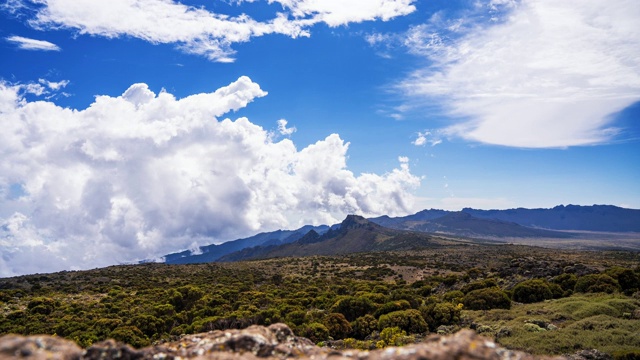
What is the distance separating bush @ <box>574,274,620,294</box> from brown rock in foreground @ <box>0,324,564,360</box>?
93.2 ft

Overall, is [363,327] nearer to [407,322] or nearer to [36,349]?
[407,322]

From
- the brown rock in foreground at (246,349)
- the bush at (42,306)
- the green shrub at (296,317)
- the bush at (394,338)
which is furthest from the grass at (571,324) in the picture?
the bush at (42,306)

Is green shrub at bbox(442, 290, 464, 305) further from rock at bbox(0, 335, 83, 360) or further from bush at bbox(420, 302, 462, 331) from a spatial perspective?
rock at bbox(0, 335, 83, 360)

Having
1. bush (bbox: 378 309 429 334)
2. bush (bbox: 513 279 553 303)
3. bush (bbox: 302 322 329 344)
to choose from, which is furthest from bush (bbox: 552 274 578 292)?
bush (bbox: 302 322 329 344)

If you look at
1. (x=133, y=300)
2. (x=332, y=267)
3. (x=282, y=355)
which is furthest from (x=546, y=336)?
(x=332, y=267)

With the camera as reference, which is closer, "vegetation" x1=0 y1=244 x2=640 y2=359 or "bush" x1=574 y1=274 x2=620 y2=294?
"vegetation" x1=0 y1=244 x2=640 y2=359

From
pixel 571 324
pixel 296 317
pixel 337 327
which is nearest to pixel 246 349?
pixel 337 327

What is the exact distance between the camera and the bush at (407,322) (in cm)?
2253

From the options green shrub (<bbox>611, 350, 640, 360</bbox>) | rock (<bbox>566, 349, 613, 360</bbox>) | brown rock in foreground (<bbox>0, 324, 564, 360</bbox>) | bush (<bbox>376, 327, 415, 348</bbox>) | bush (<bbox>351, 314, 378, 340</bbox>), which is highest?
brown rock in foreground (<bbox>0, 324, 564, 360</bbox>)

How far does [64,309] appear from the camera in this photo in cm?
3619

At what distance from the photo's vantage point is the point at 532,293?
28609 mm

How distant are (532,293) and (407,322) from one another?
13.3 m

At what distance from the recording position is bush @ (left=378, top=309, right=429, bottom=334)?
22.5m

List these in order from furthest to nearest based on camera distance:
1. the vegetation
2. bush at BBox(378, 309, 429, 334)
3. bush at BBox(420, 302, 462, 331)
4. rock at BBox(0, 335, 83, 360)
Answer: bush at BBox(420, 302, 462, 331)
bush at BBox(378, 309, 429, 334)
the vegetation
rock at BBox(0, 335, 83, 360)
